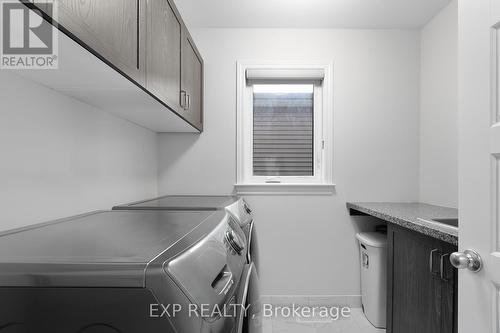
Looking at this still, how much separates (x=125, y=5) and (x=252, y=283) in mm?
1025

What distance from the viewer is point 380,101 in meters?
2.46

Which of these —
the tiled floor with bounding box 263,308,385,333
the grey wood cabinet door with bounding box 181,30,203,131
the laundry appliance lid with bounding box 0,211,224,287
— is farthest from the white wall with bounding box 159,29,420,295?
the laundry appliance lid with bounding box 0,211,224,287

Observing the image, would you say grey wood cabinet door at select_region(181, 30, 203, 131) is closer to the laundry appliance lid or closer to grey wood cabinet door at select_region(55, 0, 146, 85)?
grey wood cabinet door at select_region(55, 0, 146, 85)

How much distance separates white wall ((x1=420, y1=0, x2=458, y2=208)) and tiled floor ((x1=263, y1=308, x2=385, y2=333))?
109 centimetres

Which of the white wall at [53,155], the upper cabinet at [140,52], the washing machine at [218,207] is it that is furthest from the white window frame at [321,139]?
the white wall at [53,155]

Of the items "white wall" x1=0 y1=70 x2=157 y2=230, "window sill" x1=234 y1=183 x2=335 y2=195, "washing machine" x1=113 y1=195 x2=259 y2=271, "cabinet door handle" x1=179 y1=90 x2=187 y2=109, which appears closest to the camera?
"white wall" x1=0 y1=70 x2=157 y2=230

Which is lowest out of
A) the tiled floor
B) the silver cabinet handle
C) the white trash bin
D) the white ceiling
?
the tiled floor

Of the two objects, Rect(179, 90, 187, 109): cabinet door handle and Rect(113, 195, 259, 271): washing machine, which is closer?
Rect(113, 195, 259, 271): washing machine

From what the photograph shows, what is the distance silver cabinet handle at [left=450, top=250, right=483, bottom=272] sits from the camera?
0.86 meters

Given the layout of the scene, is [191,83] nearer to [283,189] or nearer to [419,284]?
[283,189]

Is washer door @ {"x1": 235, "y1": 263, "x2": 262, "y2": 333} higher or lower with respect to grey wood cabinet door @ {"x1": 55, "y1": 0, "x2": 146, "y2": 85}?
lower

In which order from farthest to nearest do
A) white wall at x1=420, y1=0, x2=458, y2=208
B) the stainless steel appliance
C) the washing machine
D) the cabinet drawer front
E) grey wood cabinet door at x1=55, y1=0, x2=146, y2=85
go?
1. white wall at x1=420, y1=0, x2=458, y2=208
2. the washing machine
3. the cabinet drawer front
4. grey wood cabinet door at x1=55, y1=0, x2=146, y2=85
5. the stainless steel appliance

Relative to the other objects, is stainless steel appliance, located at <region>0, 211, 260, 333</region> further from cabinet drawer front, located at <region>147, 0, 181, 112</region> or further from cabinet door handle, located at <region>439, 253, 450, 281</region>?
cabinet door handle, located at <region>439, 253, 450, 281</region>

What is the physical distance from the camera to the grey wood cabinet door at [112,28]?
69 centimetres
